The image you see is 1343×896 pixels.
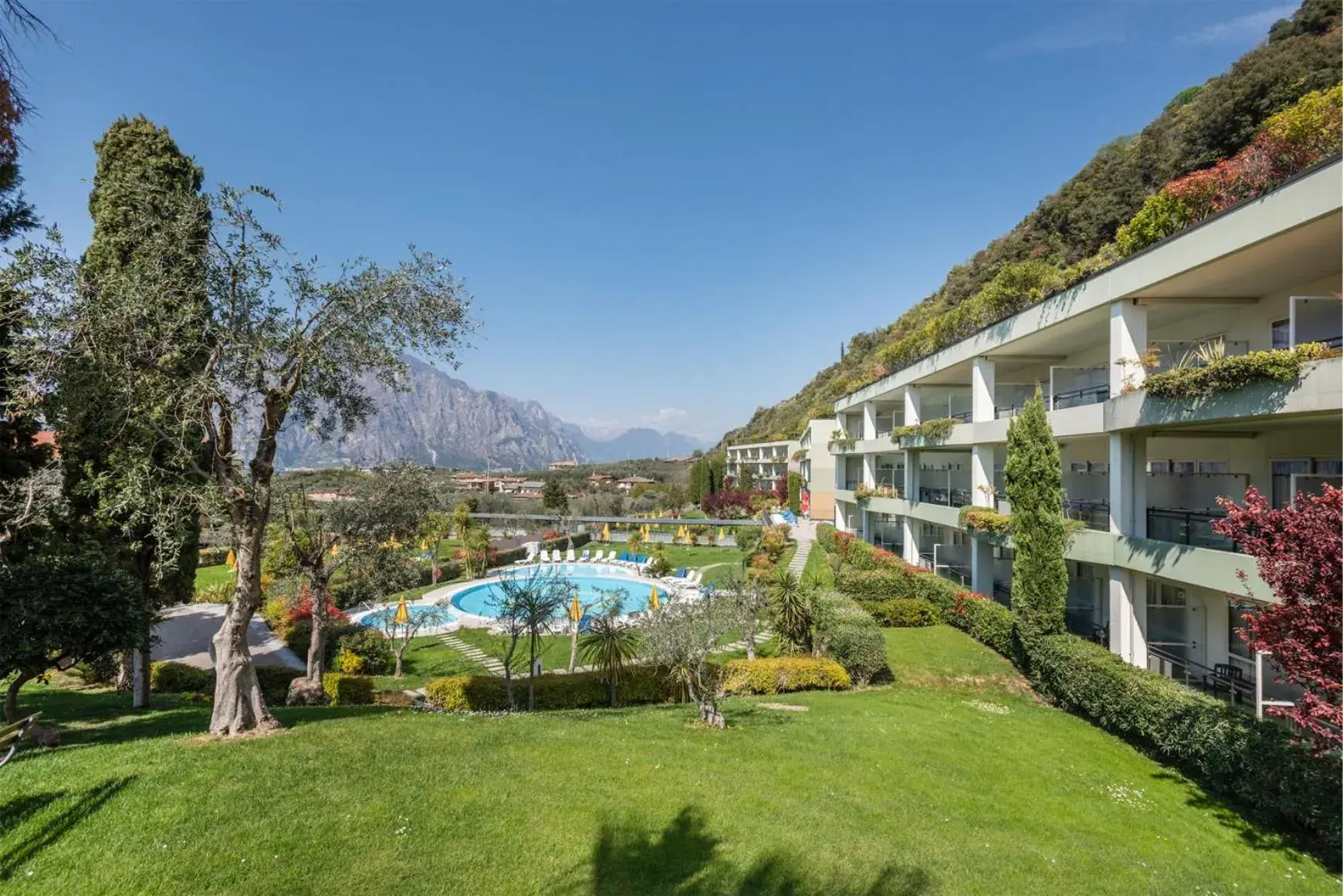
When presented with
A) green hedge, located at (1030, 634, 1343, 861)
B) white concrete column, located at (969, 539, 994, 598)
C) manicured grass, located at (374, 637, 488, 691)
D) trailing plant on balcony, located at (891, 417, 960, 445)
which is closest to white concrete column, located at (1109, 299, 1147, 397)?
green hedge, located at (1030, 634, 1343, 861)

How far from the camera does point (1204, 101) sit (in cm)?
3912

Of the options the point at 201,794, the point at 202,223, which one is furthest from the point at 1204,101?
the point at 201,794

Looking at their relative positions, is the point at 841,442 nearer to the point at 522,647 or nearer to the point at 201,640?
the point at 522,647

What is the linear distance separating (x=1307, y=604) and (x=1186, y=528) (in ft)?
18.0

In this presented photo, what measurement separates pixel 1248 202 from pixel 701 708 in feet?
42.4

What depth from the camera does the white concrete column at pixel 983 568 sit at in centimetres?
1961

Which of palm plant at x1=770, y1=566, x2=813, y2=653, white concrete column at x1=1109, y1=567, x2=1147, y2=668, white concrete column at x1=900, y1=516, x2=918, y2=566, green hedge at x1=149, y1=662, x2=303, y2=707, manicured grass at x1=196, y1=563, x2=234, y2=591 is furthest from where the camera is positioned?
manicured grass at x1=196, y1=563, x2=234, y2=591

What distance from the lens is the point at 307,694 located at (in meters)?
15.5

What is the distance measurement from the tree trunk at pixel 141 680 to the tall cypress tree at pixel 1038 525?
19.6 meters

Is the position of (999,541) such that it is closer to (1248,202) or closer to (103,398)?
(1248,202)

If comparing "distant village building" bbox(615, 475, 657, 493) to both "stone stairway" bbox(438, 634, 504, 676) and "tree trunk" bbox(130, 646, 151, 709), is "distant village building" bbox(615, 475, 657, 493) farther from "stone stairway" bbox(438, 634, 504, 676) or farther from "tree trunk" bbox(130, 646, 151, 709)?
"tree trunk" bbox(130, 646, 151, 709)

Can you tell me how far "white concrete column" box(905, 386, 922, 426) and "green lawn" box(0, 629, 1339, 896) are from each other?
52.6ft

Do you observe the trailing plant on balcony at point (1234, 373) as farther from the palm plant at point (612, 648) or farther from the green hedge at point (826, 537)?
the green hedge at point (826, 537)

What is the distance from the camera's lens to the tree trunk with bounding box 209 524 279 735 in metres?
8.39
